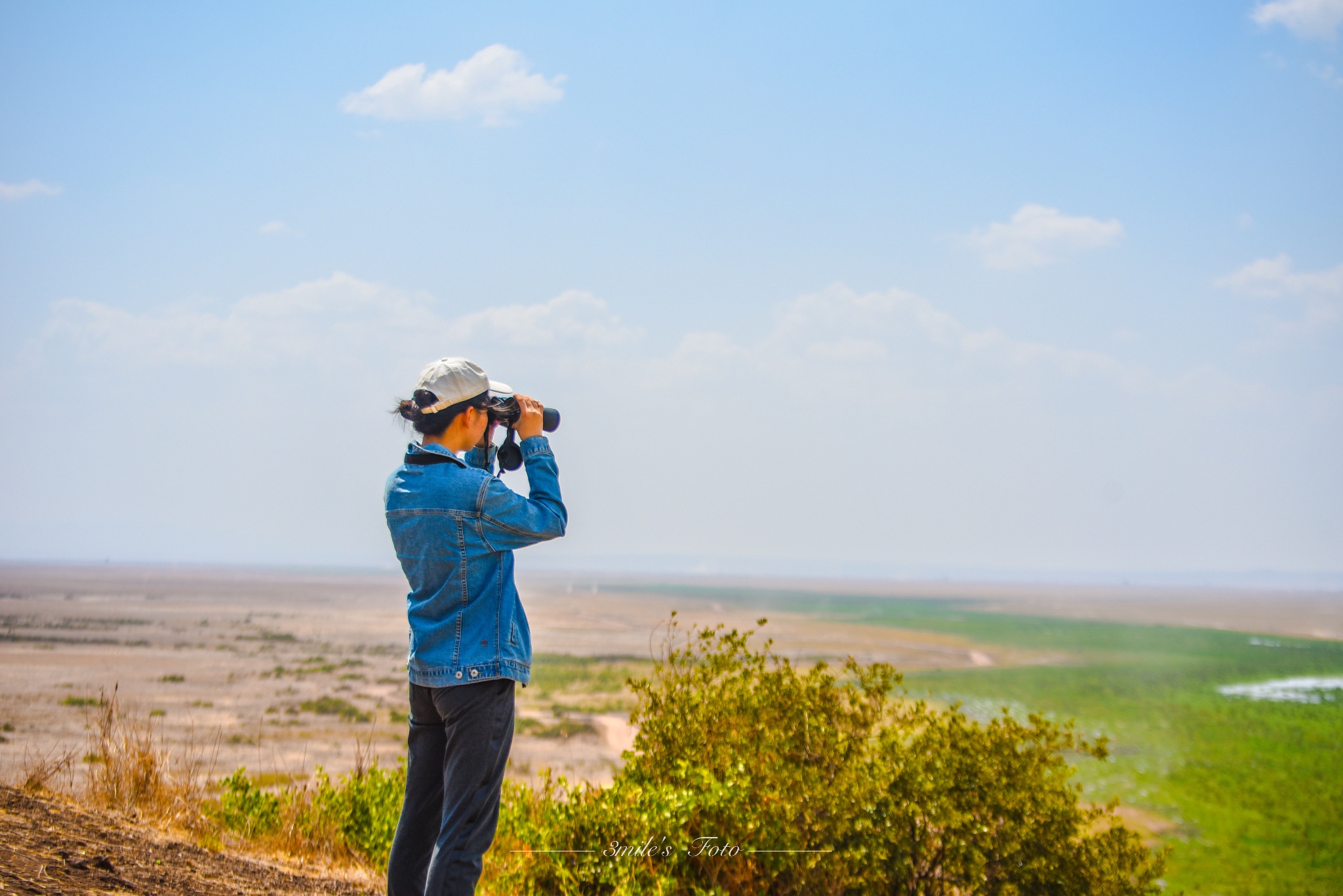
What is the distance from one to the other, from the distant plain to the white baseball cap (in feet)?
7.38

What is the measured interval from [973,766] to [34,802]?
4578 mm

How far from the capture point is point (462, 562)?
2.80 meters

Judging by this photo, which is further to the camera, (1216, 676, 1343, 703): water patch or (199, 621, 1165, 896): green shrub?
(1216, 676, 1343, 703): water patch

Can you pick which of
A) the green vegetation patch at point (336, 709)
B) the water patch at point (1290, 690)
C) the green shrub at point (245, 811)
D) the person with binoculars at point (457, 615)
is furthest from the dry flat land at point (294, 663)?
the water patch at point (1290, 690)

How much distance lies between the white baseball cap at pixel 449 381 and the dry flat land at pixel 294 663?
1530 millimetres

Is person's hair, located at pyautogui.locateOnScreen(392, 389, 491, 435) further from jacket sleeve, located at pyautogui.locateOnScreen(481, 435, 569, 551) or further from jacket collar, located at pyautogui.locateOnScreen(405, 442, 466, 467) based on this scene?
jacket sleeve, located at pyautogui.locateOnScreen(481, 435, 569, 551)

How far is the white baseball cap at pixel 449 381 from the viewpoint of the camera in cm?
292

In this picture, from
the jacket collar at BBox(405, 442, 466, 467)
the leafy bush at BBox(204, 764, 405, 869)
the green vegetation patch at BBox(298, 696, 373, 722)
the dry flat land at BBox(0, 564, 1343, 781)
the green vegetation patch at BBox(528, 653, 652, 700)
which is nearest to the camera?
the jacket collar at BBox(405, 442, 466, 467)

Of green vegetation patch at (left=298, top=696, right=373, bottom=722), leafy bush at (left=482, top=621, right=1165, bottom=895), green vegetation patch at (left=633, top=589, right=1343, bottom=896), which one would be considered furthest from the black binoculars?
green vegetation patch at (left=298, top=696, right=373, bottom=722)

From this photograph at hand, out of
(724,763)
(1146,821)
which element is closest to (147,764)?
(724,763)

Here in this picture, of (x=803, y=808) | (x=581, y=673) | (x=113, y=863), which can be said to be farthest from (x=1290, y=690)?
(x=113, y=863)

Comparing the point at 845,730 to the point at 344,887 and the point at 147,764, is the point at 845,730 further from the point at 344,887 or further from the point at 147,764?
the point at 147,764

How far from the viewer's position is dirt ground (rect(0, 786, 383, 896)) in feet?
10.4

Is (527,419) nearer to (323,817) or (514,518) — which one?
(514,518)
